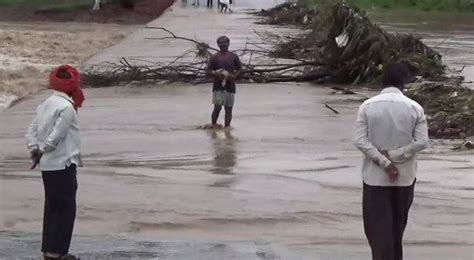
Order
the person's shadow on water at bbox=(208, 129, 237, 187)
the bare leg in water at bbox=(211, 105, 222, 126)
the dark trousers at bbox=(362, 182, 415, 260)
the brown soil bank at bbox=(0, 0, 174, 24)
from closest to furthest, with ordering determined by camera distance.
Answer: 1. the dark trousers at bbox=(362, 182, 415, 260)
2. the person's shadow on water at bbox=(208, 129, 237, 187)
3. the bare leg in water at bbox=(211, 105, 222, 126)
4. the brown soil bank at bbox=(0, 0, 174, 24)

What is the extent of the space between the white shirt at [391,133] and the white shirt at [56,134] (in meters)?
2.20

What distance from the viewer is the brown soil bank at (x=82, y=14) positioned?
4566cm

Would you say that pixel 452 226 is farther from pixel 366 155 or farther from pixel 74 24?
pixel 74 24

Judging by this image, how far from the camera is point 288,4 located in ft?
165

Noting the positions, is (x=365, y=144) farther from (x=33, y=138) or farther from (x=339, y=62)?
(x=339, y=62)

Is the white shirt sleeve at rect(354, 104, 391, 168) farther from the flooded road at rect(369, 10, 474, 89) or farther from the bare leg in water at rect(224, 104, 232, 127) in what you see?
the flooded road at rect(369, 10, 474, 89)

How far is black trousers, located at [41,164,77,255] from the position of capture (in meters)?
7.22

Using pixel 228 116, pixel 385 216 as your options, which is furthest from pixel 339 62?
pixel 385 216

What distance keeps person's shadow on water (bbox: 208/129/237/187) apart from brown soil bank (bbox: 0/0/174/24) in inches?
1230

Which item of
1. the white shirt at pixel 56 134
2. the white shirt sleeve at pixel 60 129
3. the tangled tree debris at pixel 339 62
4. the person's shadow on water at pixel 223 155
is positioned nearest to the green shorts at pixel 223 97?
the person's shadow on water at pixel 223 155

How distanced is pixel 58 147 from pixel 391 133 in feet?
8.26

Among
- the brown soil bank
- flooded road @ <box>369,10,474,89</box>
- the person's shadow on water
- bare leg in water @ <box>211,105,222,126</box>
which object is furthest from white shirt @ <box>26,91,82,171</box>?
the brown soil bank

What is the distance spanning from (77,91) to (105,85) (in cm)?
1483

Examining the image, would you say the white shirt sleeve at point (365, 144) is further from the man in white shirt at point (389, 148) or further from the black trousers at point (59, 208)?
the black trousers at point (59, 208)
